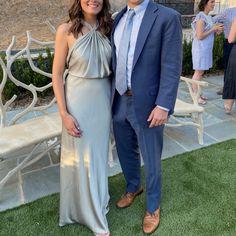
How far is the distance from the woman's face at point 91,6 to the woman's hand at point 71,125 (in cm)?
70

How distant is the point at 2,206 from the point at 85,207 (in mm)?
917

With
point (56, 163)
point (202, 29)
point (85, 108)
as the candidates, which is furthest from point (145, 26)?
point (202, 29)

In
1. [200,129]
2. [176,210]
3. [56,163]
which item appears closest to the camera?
[176,210]

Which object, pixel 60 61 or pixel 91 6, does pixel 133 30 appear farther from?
pixel 60 61

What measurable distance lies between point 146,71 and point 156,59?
0.32 feet

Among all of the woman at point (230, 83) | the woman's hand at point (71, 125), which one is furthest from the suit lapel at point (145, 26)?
the woman at point (230, 83)

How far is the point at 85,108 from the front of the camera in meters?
2.16

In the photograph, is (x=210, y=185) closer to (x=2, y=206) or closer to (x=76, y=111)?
(x=76, y=111)

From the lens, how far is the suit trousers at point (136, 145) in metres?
2.21

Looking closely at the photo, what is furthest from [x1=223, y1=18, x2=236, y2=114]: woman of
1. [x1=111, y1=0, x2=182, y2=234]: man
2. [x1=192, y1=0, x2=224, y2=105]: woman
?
[x1=111, y1=0, x2=182, y2=234]: man

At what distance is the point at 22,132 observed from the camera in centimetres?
296

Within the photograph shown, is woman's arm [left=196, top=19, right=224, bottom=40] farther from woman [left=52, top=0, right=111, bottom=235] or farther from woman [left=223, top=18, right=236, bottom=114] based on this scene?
woman [left=52, top=0, right=111, bottom=235]

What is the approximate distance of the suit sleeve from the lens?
188 centimetres

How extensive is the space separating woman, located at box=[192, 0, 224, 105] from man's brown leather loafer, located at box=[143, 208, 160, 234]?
257 centimetres
